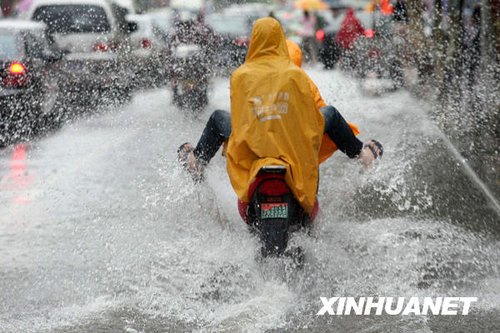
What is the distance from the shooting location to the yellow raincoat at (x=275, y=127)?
6551 millimetres

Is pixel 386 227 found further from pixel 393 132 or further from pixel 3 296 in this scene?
pixel 393 132

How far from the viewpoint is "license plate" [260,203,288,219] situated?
660 centimetres

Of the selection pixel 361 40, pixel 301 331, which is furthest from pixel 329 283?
pixel 361 40

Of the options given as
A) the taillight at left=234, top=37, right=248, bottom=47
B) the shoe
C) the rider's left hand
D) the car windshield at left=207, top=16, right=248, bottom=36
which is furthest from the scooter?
the car windshield at left=207, top=16, right=248, bottom=36

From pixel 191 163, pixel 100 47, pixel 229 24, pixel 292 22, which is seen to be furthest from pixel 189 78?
pixel 191 163

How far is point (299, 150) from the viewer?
21.7 ft

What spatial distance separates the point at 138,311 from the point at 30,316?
2.23 ft

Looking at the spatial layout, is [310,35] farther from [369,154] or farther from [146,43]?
[369,154]

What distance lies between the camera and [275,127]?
6.55 metres

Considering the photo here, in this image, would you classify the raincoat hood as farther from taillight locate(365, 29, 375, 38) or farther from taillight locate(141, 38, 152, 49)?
taillight locate(365, 29, 375, 38)

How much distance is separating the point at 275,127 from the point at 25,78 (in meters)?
10.8

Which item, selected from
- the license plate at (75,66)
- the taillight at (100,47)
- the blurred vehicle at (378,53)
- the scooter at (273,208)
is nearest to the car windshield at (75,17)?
the taillight at (100,47)

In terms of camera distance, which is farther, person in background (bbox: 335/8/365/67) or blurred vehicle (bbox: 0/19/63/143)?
person in background (bbox: 335/8/365/67)

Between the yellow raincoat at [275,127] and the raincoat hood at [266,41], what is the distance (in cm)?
9
